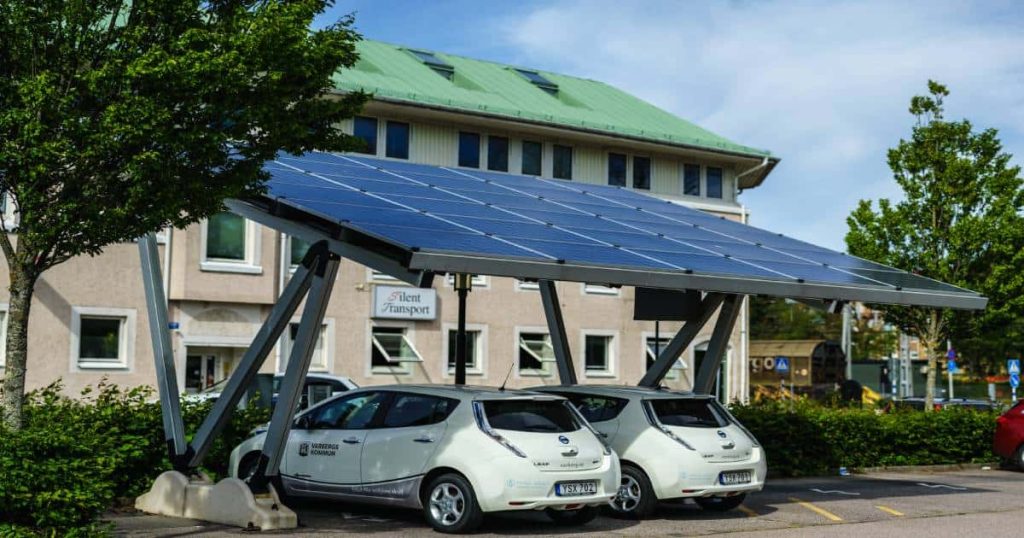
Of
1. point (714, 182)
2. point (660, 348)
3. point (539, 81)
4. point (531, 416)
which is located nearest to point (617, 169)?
point (714, 182)

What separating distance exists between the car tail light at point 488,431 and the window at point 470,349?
90.1 ft

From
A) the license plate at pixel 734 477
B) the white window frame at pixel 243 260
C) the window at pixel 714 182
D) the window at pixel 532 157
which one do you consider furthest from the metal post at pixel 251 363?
the window at pixel 714 182

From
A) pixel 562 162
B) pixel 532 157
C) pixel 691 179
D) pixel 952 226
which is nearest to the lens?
pixel 952 226

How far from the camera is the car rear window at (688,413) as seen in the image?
15062mm

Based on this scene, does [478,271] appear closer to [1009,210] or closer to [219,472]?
[219,472]

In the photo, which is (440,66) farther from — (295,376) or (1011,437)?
(295,376)

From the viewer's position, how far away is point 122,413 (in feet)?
51.3

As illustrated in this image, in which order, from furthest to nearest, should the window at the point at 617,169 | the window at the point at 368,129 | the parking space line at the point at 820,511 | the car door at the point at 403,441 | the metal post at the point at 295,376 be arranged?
the window at the point at 617,169, the window at the point at 368,129, the parking space line at the point at 820,511, the metal post at the point at 295,376, the car door at the point at 403,441

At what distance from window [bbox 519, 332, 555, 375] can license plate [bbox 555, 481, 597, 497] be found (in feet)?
94.7

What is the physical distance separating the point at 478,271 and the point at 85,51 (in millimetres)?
4170

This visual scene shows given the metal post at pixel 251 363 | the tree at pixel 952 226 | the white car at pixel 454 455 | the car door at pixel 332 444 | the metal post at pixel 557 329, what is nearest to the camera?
the white car at pixel 454 455

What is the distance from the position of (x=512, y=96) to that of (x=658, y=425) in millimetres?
32737

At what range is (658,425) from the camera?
14.9 metres

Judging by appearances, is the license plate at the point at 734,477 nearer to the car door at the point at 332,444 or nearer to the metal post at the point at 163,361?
the car door at the point at 332,444
